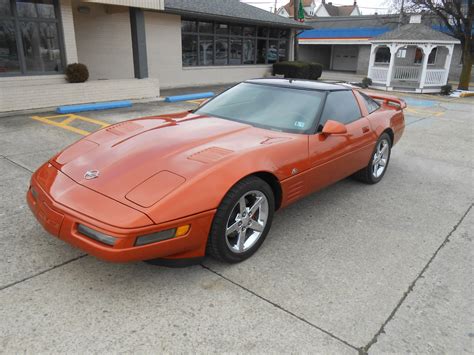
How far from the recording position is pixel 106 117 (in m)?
9.03

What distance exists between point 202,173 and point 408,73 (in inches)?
809

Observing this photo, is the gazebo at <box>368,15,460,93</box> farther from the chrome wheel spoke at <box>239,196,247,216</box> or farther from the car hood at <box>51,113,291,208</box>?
the chrome wheel spoke at <box>239,196,247,216</box>

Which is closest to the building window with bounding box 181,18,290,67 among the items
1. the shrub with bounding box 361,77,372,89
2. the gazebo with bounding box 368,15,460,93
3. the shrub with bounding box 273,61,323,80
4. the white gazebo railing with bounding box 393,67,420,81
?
the shrub with bounding box 273,61,323,80

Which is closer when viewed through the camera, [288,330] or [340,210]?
[288,330]

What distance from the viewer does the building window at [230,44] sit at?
16.7 metres

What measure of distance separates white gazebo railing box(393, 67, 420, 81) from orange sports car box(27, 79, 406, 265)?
59.1ft

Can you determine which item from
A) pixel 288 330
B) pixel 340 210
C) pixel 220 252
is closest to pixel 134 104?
pixel 340 210

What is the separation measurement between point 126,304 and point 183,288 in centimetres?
41

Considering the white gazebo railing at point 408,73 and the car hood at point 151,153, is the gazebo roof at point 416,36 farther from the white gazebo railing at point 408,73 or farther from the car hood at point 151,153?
the car hood at point 151,153

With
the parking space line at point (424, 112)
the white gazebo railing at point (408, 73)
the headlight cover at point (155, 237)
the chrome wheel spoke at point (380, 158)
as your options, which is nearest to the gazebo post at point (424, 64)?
the white gazebo railing at point (408, 73)

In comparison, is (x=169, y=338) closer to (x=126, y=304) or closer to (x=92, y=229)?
(x=126, y=304)

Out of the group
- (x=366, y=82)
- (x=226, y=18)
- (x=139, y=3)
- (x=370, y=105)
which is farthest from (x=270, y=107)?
(x=366, y=82)

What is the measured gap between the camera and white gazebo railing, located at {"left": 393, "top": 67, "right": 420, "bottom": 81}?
19.9 metres

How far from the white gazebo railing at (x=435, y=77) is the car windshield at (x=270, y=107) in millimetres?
17517
